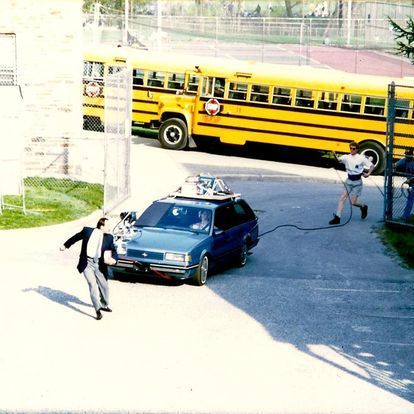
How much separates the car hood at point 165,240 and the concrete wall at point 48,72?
31.6 ft

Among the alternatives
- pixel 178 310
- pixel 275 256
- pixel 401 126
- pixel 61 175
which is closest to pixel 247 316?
pixel 178 310

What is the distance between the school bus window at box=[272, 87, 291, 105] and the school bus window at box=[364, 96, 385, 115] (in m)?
2.30

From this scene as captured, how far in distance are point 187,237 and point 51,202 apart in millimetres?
7136

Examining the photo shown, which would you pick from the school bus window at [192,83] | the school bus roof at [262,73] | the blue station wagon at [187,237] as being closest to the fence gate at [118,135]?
the blue station wagon at [187,237]

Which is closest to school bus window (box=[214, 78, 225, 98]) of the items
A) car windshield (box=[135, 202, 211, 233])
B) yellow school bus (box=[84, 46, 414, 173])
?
yellow school bus (box=[84, 46, 414, 173])

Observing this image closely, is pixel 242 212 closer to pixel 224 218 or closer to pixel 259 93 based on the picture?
pixel 224 218

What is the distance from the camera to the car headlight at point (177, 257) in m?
18.3

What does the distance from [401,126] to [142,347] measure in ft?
59.8

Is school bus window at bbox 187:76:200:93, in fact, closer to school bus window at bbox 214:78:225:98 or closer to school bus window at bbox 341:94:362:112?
school bus window at bbox 214:78:225:98

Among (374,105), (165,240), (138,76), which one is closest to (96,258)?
(165,240)

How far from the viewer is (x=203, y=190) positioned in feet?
70.0

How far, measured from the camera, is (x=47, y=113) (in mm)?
28531

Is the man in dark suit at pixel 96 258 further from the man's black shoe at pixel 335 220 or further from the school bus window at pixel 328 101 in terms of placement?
the school bus window at pixel 328 101

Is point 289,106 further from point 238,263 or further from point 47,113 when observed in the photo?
point 238,263
